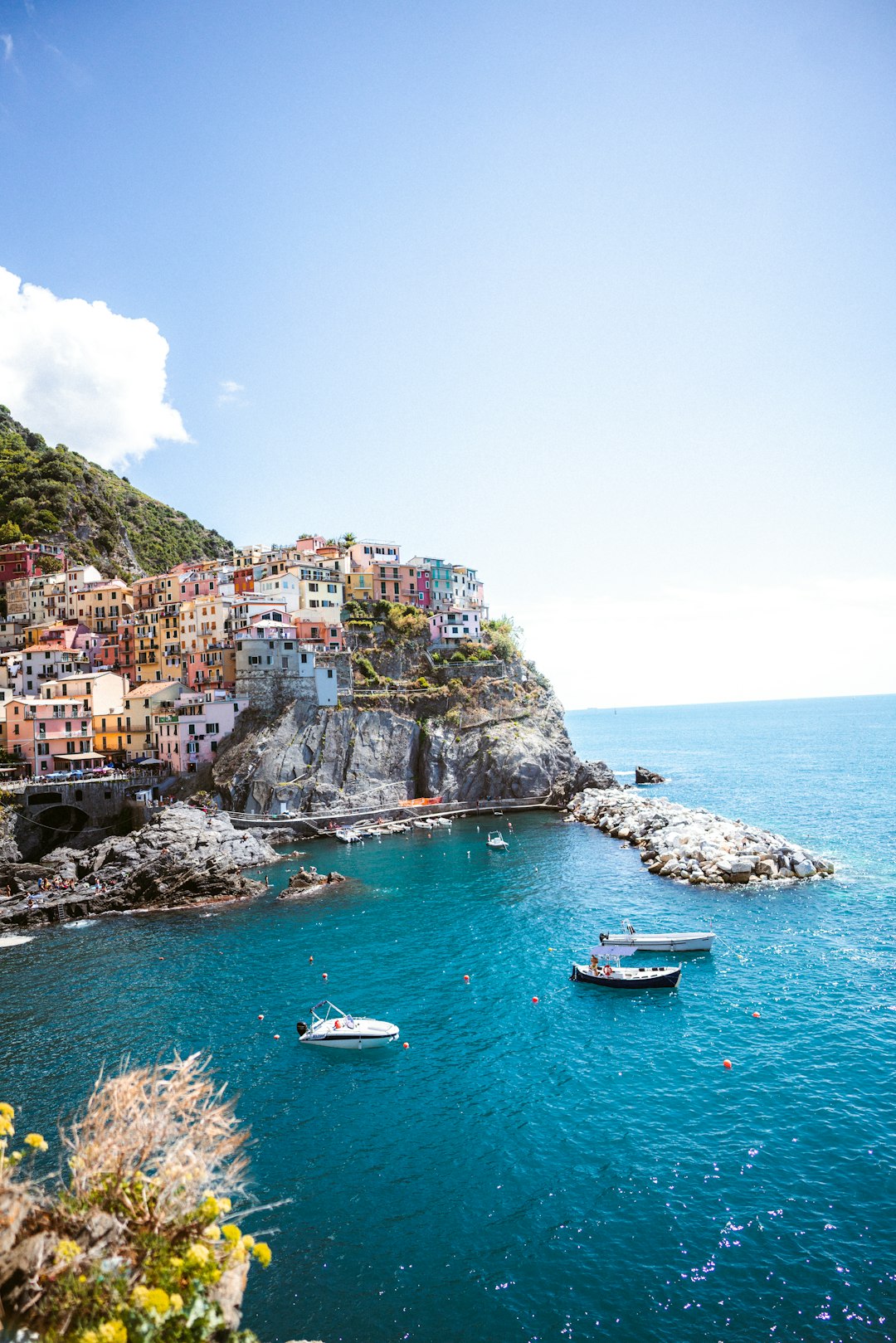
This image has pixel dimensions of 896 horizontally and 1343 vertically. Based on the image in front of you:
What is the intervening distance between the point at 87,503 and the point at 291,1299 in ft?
428

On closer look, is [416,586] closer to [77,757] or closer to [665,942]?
[77,757]

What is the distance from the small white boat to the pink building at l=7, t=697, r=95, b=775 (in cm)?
2723

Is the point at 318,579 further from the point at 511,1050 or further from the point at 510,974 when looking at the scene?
the point at 511,1050

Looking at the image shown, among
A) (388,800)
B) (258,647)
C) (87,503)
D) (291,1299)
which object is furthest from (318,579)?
(291,1299)

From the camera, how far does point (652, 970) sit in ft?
120

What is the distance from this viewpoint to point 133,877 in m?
57.1

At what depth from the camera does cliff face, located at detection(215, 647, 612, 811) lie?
258 feet

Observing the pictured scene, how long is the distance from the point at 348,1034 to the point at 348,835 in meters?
43.6

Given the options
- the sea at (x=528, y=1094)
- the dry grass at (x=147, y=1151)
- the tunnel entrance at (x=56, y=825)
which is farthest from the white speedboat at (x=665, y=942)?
the tunnel entrance at (x=56, y=825)

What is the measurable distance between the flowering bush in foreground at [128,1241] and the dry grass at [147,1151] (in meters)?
0.02

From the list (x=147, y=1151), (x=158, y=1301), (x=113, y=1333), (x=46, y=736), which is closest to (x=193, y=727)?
(x=46, y=736)

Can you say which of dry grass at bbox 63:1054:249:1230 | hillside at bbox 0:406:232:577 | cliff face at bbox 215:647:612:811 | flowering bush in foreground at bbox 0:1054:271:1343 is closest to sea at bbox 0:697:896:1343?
dry grass at bbox 63:1054:249:1230

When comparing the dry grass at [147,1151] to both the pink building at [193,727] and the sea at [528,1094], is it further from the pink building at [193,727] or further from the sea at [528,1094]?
the pink building at [193,727]

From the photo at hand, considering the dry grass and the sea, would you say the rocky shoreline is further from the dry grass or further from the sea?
the dry grass
